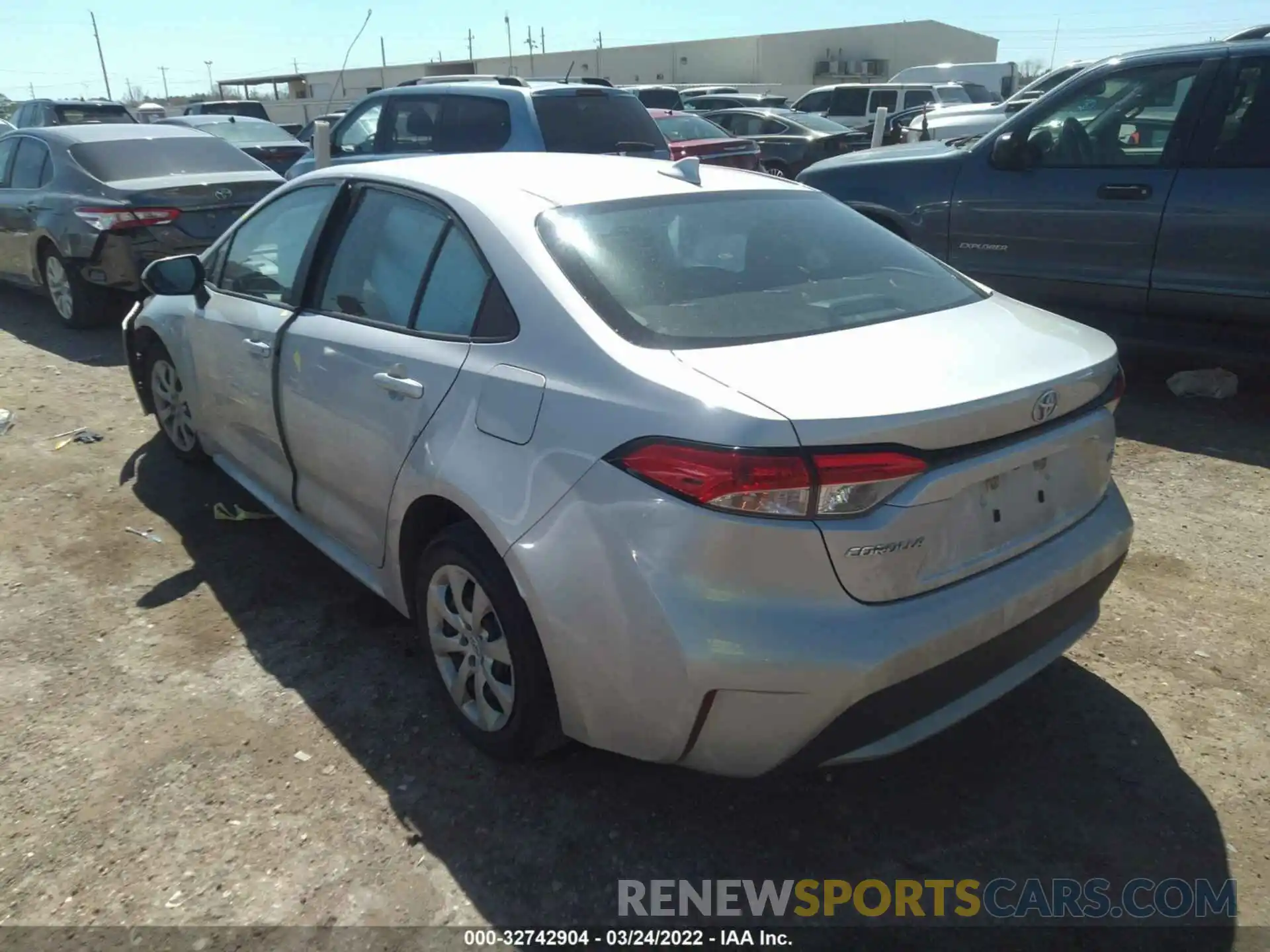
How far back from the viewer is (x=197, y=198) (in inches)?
301

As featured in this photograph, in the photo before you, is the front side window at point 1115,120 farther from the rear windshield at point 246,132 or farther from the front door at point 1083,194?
the rear windshield at point 246,132

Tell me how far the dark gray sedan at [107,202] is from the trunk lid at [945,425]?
6.48m

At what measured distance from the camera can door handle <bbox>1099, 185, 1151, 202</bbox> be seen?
5559mm

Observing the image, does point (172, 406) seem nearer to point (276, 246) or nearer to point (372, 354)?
point (276, 246)

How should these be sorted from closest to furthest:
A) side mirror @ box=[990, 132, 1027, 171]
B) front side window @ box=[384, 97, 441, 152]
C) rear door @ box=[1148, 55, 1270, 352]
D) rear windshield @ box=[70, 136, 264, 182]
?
1. rear door @ box=[1148, 55, 1270, 352]
2. side mirror @ box=[990, 132, 1027, 171]
3. rear windshield @ box=[70, 136, 264, 182]
4. front side window @ box=[384, 97, 441, 152]

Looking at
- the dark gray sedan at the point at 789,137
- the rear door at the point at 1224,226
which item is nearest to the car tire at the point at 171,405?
the rear door at the point at 1224,226

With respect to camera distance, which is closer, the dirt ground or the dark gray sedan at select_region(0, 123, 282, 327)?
the dirt ground

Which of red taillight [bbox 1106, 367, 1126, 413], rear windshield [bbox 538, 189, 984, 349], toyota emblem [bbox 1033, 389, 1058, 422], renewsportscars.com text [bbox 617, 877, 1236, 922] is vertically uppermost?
rear windshield [bbox 538, 189, 984, 349]

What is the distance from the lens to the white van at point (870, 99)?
69.6 feet

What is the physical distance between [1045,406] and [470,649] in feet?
5.35

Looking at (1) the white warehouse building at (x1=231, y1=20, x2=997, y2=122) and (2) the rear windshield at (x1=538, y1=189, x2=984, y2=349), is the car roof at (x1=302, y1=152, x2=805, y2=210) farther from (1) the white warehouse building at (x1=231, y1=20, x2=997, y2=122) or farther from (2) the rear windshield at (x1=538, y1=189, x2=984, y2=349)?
(1) the white warehouse building at (x1=231, y1=20, x2=997, y2=122)

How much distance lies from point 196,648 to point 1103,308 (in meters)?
5.03

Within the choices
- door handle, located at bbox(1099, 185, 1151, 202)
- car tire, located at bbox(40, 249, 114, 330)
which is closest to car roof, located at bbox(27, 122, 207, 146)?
car tire, located at bbox(40, 249, 114, 330)

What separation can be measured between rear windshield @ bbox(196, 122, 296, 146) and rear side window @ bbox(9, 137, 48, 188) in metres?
5.58
